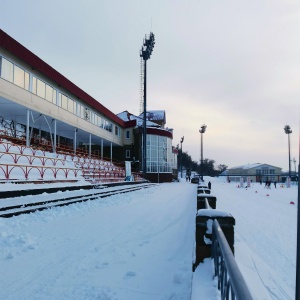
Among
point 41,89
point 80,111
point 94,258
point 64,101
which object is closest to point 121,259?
point 94,258

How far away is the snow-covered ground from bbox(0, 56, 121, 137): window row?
13844 mm

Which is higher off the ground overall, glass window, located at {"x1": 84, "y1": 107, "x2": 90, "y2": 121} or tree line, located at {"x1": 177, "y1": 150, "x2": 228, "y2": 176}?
glass window, located at {"x1": 84, "y1": 107, "x2": 90, "y2": 121}

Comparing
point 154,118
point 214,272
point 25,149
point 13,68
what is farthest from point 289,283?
point 154,118

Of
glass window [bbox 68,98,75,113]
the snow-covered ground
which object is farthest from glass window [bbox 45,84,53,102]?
the snow-covered ground

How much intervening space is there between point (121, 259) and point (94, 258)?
1.62ft

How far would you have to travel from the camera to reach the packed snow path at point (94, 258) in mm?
4266

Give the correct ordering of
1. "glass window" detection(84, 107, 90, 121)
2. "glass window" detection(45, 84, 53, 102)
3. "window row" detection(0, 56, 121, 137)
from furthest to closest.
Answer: "glass window" detection(84, 107, 90, 121)
"glass window" detection(45, 84, 53, 102)
"window row" detection(0, 56, 121, 137)

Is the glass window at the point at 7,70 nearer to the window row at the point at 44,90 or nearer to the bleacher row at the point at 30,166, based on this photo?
the window row at the point at 44,90

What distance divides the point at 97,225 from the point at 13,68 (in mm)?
16480

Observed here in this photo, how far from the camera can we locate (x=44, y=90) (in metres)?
25.3

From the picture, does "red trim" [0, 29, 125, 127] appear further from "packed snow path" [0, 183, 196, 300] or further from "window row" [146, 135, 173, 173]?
"window row" [146, 135, 173, 173]

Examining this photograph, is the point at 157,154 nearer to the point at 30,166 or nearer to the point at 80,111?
the point at 80,111

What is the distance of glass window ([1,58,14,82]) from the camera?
20016 mm

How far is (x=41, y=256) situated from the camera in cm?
569
